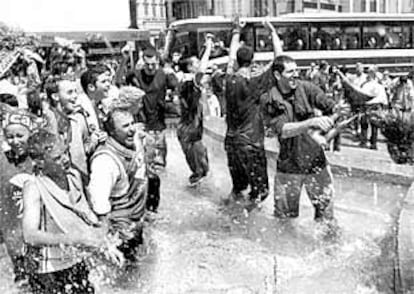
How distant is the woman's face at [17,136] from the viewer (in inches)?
177

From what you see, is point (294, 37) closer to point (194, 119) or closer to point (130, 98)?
point (194, 119)

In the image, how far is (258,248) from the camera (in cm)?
700

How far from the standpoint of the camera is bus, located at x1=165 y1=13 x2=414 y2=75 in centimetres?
2216

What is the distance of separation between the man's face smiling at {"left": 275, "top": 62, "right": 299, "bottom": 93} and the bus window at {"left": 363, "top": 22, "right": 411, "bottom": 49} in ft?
61.4

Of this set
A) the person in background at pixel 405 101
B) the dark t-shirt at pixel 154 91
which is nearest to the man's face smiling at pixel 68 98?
the dark t-shirt at pixel 154 91

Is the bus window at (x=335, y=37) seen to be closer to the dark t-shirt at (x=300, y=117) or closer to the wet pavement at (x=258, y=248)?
the wet pavement at (x=258, y=248)

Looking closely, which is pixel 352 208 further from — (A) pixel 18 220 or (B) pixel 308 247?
(A) pixel 18 220

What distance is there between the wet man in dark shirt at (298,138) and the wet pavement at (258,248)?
420 mm

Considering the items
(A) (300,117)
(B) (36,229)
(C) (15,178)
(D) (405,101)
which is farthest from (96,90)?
(D) (405,101)

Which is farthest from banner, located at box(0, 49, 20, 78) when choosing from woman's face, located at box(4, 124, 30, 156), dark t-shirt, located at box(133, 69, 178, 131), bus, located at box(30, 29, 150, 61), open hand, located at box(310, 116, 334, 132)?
bus, located at box(30, 29, 150, 61)

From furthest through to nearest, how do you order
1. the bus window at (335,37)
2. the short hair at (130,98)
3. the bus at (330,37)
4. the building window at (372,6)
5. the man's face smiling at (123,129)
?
the building window at (372,6) → the bus window at (335,37) → the bus at (330,37) → the short hair at (130,98) → the man's face smiling at (123,129)

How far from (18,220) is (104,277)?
146 cm

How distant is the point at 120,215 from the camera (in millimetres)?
5418

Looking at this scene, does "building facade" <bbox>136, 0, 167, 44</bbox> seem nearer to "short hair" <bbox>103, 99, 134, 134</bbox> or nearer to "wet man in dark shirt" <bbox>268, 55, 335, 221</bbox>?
"wet man in dark shirt" <bbox>268, 55, 335, 221</bbox>
